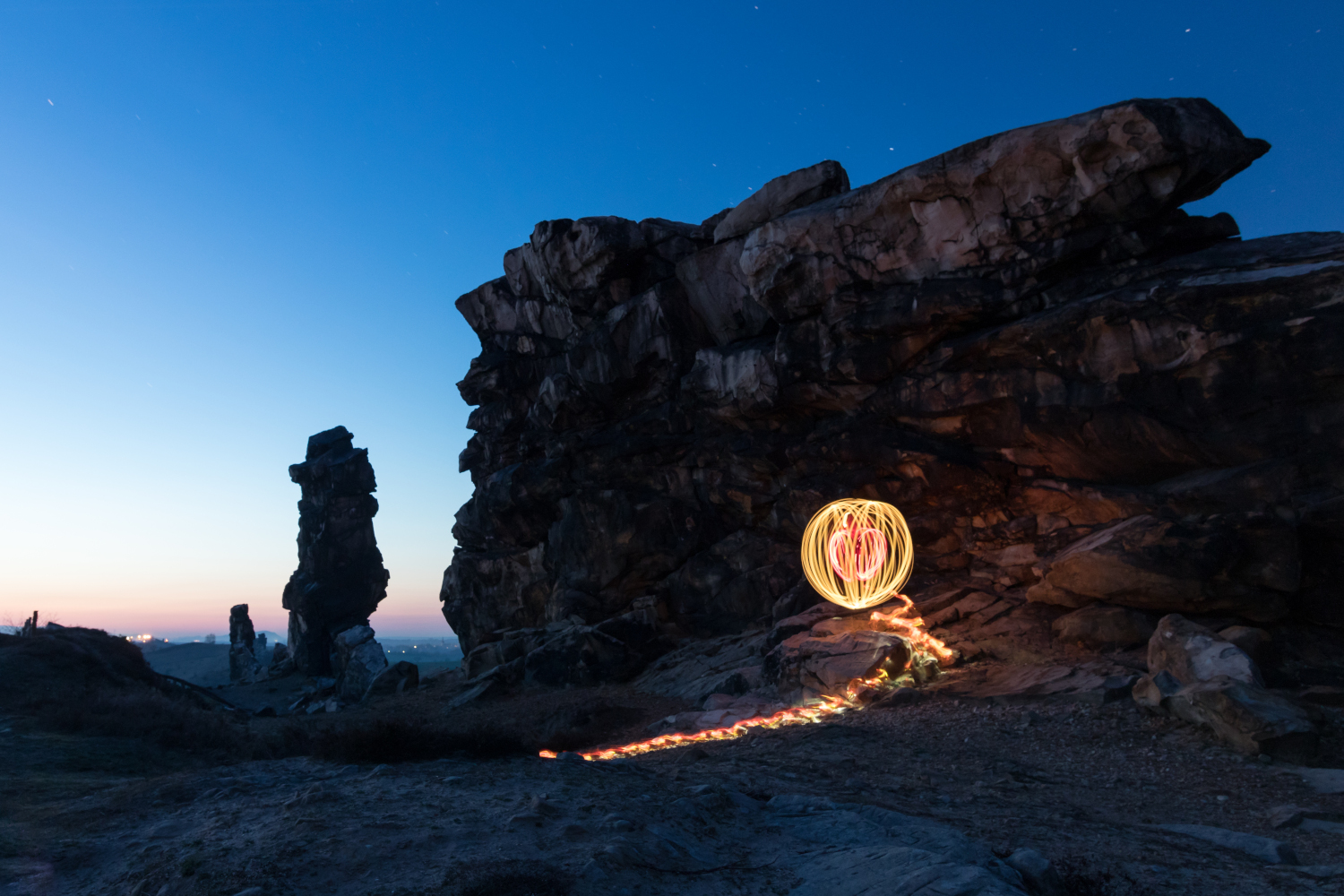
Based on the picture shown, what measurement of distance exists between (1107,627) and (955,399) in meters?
9.11

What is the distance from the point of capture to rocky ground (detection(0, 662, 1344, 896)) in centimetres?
534

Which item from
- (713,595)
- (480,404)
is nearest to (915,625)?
(713,595)

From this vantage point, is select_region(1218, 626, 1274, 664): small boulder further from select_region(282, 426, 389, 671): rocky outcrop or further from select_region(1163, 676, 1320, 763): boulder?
select_region(282, 426, 389, 671): rocky outcrop

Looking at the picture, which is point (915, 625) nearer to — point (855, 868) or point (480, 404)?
point (855, 868)

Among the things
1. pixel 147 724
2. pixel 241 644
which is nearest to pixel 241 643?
pixel 241 644

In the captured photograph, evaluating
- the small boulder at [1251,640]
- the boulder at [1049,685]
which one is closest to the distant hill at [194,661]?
the boulder at [1049,685]

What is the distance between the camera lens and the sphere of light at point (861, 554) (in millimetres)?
20328

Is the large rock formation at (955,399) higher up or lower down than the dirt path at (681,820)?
higher up

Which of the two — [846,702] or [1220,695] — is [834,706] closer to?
[846,702]

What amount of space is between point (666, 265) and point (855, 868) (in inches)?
1239

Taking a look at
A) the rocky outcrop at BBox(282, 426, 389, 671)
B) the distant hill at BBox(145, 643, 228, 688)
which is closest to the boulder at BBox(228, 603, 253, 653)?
the rocky outcrop at BBox(282, 426, 389, 671)

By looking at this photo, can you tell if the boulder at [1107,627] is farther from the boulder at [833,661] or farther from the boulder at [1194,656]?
the boulder at [833,661]

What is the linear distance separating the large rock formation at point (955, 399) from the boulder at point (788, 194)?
0.43ft

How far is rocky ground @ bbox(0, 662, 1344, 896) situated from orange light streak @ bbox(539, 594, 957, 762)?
94.2 inches
